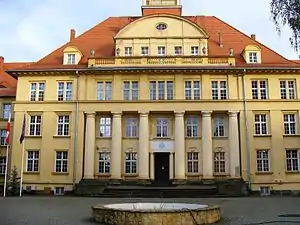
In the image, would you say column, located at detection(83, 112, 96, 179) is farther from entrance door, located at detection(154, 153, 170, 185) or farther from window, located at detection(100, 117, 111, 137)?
entrance door, located at detection(154, 153, 170, 185)

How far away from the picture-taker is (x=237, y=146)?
103ft

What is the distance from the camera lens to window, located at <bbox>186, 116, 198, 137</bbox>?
106 ft

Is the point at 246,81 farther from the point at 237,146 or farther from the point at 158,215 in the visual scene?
the point at 158,215

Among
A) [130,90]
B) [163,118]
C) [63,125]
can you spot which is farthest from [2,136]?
[163,118]

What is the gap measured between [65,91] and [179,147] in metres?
11.0

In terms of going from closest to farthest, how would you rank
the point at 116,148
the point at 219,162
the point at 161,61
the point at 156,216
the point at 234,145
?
the point at 156,216, the point at 234,145, the point at 116,148, the point at 219,162, the point at 161,61

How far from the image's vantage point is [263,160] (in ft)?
103

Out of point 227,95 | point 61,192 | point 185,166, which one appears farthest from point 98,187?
point 227,95

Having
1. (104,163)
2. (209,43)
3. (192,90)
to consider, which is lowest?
(104,163)

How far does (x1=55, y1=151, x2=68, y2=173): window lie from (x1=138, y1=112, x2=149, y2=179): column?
249 inches

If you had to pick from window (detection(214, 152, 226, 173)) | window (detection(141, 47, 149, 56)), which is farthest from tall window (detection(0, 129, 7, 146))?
window (detection(214, 152, 226, 173))

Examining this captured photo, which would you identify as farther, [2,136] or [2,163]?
[2,136]

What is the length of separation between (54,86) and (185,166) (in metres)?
13.3

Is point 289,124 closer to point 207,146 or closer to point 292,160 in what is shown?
point 292,160
